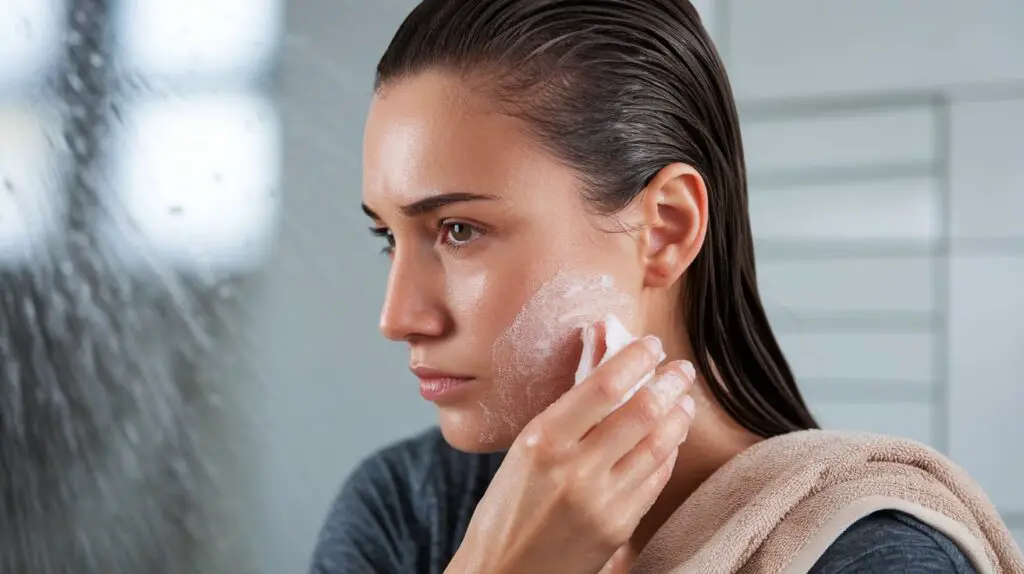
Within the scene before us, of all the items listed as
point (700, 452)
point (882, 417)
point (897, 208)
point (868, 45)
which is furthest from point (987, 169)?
point (700, 452)

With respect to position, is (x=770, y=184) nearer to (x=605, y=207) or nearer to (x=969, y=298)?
(x=969, y=298)

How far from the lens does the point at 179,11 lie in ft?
3.36

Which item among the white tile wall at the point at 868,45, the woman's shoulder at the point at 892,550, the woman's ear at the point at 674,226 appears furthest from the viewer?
the white tile wall at the point at 868,45

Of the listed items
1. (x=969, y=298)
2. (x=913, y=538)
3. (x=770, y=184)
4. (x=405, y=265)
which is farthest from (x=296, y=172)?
(x=969, y=298)

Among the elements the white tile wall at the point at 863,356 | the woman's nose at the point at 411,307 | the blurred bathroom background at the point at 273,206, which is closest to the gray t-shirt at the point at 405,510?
the blurred bathroom background at the point at 273,206

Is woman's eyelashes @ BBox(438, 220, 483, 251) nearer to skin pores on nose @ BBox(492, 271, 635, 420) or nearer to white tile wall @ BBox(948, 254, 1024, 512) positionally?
skin pores on nose @ BBox(492, 271, 635, 420)

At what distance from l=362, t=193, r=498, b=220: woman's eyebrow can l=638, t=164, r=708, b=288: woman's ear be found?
0.12 m

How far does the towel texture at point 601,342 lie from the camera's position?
2.10ft

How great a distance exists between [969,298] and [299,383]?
1.09m

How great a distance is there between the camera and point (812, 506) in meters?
0.60

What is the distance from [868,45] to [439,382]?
3.95 ft

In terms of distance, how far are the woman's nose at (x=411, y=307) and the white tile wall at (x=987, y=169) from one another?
1210 mm

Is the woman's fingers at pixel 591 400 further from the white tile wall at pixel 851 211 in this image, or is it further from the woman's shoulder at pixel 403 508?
the white tile wall at pixel 851 211

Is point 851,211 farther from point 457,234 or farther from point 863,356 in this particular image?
point 457,234
